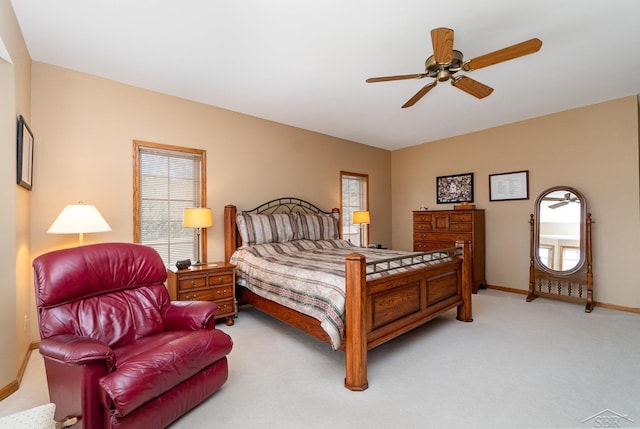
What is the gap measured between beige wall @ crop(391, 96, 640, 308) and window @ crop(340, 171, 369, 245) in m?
1.34

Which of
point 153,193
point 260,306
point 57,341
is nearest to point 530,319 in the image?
point 260,306

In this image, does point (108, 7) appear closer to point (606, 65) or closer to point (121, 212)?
point (121, 212)

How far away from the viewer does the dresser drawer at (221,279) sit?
11.4ft

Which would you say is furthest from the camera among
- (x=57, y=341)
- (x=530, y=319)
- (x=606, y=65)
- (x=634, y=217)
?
(x=634, y=217)

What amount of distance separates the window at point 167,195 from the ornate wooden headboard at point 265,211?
12.1 inches

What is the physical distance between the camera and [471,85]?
2645mm

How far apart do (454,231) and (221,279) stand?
3.96 meters

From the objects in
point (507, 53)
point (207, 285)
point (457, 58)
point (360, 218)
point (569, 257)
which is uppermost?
point (457, 58)

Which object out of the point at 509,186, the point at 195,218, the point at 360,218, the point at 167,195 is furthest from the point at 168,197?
the point at 509,186

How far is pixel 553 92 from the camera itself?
380cm

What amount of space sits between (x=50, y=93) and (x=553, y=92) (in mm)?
5860

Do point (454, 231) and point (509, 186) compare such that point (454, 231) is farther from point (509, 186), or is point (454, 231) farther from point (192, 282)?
point (192, 282)

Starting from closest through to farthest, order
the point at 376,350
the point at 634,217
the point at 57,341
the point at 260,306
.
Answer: the point at 57,341
the point at 376,350
the point at 260,306
the point at 634,217

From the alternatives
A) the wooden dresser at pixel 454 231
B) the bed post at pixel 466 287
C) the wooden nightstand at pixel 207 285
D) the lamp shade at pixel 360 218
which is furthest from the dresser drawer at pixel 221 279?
the wooden dresser at pixel 454 231
